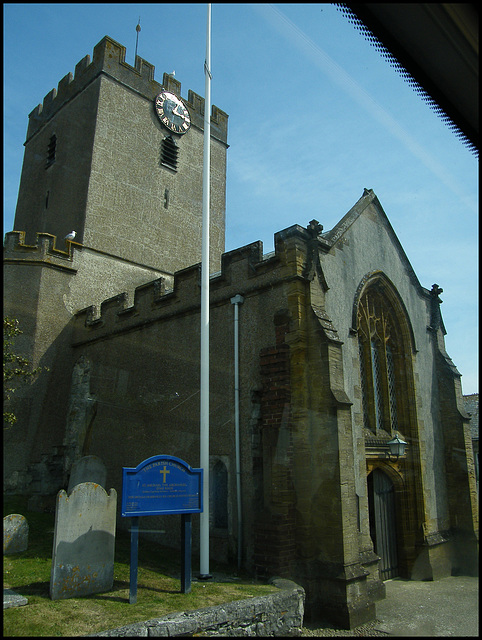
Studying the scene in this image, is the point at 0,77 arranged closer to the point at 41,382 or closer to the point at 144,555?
the point at 144,555

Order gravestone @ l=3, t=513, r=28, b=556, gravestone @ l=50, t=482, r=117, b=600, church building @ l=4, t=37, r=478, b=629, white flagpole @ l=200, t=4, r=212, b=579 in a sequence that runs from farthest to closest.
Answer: church building @ l=4, t=37, r=478, b=629
gravestone @ l=3, t=513, r=28, b=556
white flagpole @ l=200, t=4, r=212, b=579
gravestone @ l=50, t=482, r=117, b=600

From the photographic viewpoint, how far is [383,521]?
11.5 metres

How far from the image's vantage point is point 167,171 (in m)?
20.1

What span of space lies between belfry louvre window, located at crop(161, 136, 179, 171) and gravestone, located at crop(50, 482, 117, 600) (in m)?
15.4

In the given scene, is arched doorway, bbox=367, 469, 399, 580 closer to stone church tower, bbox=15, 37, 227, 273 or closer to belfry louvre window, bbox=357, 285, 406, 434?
belfry louvre window, bbox=357, 285, 406, 434

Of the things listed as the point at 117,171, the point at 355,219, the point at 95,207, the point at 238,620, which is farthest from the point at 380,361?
the point at 117,171

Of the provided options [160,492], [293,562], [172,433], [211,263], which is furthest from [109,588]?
[211,263]

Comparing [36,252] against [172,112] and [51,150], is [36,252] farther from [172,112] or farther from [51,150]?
[172,112]

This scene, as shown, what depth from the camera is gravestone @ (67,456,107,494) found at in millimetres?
10922

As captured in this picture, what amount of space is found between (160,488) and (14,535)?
3.33 meters

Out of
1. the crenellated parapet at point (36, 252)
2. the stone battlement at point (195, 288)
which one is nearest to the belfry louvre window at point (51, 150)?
the crenellated parapet at point (36, 252)

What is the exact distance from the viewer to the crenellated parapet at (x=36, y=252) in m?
15.3

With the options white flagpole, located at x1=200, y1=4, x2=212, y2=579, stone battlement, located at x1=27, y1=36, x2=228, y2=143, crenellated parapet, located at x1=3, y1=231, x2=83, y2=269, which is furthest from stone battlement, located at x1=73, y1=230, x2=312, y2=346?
stone battlement, located at x1=27, y1=36, x2=228, y2=143

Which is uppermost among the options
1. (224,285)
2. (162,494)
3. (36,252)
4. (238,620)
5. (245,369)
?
(36,252)
